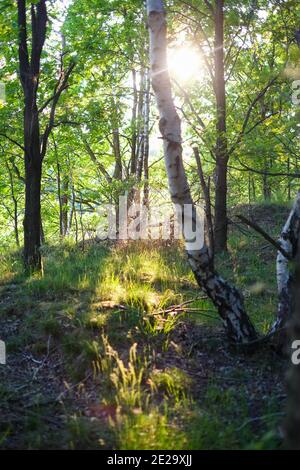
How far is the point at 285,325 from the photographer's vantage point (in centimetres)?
504

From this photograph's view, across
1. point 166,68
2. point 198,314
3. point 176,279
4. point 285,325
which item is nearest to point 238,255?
point 176,279

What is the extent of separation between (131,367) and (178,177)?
2238 mm

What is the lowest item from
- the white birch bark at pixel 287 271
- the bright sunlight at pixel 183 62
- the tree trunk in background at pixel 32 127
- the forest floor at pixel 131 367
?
the forest floor at pixel 131 367

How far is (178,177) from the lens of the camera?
5.21m

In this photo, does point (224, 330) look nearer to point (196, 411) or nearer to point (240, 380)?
point (240, 380)

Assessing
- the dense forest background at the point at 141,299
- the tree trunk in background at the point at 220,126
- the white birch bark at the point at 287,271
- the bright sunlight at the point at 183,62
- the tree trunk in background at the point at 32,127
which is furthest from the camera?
the bright sunlight at the point at 183,62

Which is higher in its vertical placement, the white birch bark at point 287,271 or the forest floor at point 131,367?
the white birch bark at point 287,271

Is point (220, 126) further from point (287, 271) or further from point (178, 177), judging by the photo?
point (287, 271)

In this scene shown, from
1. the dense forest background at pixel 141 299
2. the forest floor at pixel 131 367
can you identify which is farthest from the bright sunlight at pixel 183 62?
the forest floor at pixel 131 367

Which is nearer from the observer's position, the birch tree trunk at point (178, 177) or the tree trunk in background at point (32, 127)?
the birch tree trunk at point (178, 177)

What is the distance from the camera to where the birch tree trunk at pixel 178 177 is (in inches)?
202

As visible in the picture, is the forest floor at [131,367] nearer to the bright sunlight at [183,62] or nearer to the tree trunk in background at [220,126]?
the tree trunk in background at [220,126]

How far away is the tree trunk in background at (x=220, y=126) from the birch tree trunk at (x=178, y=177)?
5.03 m

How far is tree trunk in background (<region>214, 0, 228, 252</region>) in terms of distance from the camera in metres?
10.4
